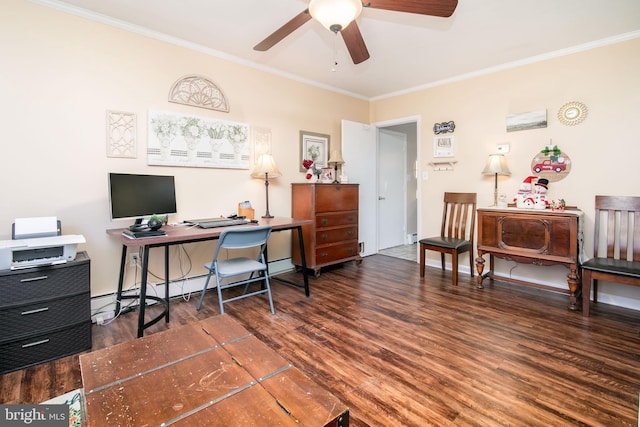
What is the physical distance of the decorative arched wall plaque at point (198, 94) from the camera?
299cm

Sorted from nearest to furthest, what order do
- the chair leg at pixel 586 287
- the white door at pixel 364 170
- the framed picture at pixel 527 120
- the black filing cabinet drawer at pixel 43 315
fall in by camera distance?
the black filing cabinet drawer at pixel 43 315 → the chair leg at pixel 586 287 → the framed picture at pixel 527 120 → the white door at pixel 364 170

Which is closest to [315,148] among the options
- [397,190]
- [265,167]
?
[265,167]

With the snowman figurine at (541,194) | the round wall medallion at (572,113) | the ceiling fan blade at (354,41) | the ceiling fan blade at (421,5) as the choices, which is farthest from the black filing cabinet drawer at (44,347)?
the round wall medallion at (572,113)

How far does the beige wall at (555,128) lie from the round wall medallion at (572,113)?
0.04 metres

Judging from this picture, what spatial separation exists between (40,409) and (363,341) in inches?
69.3

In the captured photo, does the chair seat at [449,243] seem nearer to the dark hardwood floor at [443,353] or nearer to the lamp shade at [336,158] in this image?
the dark hardwood floor at [443,353]

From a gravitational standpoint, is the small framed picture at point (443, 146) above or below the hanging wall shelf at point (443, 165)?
above

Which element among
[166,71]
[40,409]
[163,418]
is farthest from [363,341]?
[166,71]

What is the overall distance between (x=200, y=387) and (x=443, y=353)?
164 cm

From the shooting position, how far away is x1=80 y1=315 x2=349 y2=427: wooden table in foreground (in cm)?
92

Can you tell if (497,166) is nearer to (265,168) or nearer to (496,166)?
(496,166)

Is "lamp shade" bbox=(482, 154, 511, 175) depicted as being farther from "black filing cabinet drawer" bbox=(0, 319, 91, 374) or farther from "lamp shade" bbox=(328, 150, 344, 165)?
"black filing cabinet drawer" bbox=(0, 319, 91, 374)

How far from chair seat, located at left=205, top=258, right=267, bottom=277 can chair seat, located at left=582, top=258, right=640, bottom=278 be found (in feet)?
9.09

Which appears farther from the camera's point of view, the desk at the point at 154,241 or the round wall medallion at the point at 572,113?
the round wall medallion at the point at 572,113
